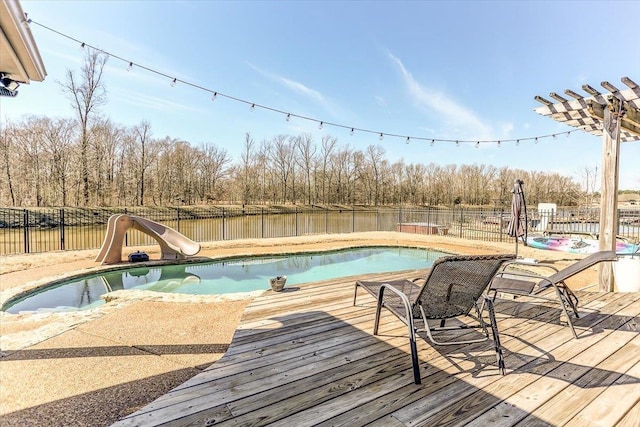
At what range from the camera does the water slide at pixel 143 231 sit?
7.81 meters

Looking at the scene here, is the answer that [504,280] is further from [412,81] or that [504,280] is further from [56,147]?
[56,147]

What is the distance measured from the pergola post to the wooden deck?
163 cm

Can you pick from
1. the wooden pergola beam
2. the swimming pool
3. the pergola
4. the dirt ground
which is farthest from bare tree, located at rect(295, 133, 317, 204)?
the wooden pergola beam

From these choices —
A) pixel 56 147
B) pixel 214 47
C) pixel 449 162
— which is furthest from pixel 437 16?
pixel 449 162

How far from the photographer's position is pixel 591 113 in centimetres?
421

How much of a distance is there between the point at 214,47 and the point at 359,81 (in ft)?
30.4

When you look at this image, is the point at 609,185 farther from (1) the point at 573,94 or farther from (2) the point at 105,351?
(2) the point at 105,351

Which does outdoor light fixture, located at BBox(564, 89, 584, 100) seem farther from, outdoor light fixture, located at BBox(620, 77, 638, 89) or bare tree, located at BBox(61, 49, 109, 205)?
bare tree, located at BBox(61, 49, 109, 205)

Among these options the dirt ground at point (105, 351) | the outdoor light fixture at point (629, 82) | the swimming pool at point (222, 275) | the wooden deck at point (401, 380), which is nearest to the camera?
the wooden deck at point (401, 380)

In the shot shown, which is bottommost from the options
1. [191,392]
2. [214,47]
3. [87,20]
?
[191,392]

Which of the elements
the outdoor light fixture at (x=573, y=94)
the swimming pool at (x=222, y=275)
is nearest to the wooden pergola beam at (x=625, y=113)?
the outdoor light fixture at (x=573, y=94)

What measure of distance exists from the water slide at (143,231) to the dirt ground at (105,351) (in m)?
1.39

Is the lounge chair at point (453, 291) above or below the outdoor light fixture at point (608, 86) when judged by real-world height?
below

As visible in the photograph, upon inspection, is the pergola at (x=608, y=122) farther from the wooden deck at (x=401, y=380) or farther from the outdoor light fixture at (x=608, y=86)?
the wooden deck at (x=401, y=380)
